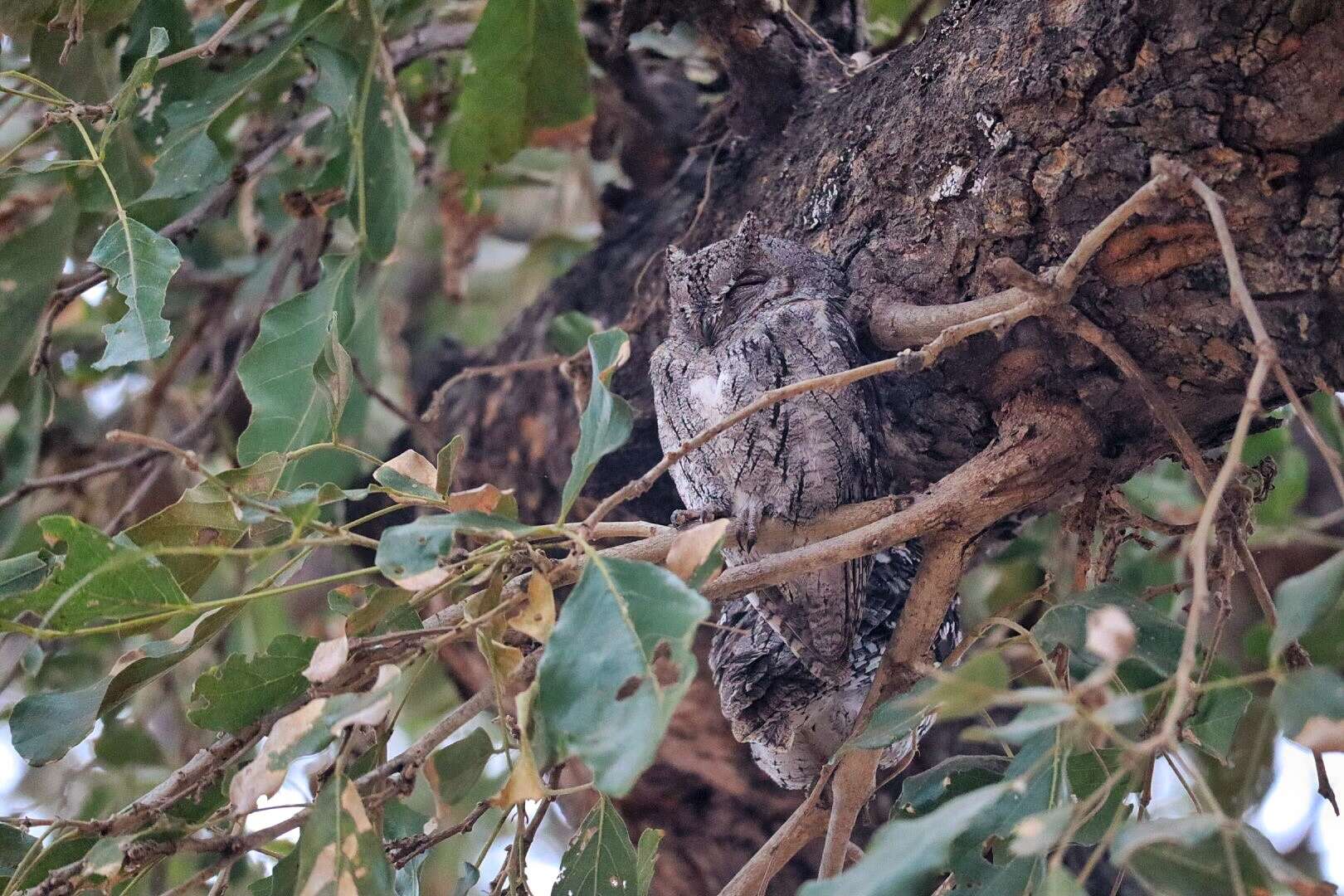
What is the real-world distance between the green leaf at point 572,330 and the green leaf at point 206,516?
0.90 m

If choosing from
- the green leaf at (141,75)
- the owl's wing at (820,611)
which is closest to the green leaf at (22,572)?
the green leaf at (141,75)

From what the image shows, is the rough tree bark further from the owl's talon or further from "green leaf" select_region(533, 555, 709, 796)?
"green leaf" select_region(533, 555, 709, 796)

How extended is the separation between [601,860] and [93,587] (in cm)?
63

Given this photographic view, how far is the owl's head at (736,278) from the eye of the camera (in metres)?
1.53

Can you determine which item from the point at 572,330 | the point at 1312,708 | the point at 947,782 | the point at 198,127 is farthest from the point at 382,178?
the point at 1312,708

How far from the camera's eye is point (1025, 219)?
4.21 feet

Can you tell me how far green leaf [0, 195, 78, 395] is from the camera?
6.20 feet

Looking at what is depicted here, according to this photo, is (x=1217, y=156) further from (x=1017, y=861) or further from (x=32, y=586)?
(x=32, y=586)

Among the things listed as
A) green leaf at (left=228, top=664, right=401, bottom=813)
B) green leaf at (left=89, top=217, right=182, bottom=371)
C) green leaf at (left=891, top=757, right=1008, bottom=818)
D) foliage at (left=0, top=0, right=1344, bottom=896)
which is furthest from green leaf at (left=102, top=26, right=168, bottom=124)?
green leaf at (left=891, top=757, right=1008, bottom=818)

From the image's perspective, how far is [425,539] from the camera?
39.1 inches

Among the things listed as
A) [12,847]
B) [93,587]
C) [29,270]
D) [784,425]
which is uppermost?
[29,270]

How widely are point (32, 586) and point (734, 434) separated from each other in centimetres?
83

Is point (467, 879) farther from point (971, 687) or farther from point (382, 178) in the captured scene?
point (382, 178)

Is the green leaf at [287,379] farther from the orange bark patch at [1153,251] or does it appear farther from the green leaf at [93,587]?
the orange bark patch at [1153,251]
